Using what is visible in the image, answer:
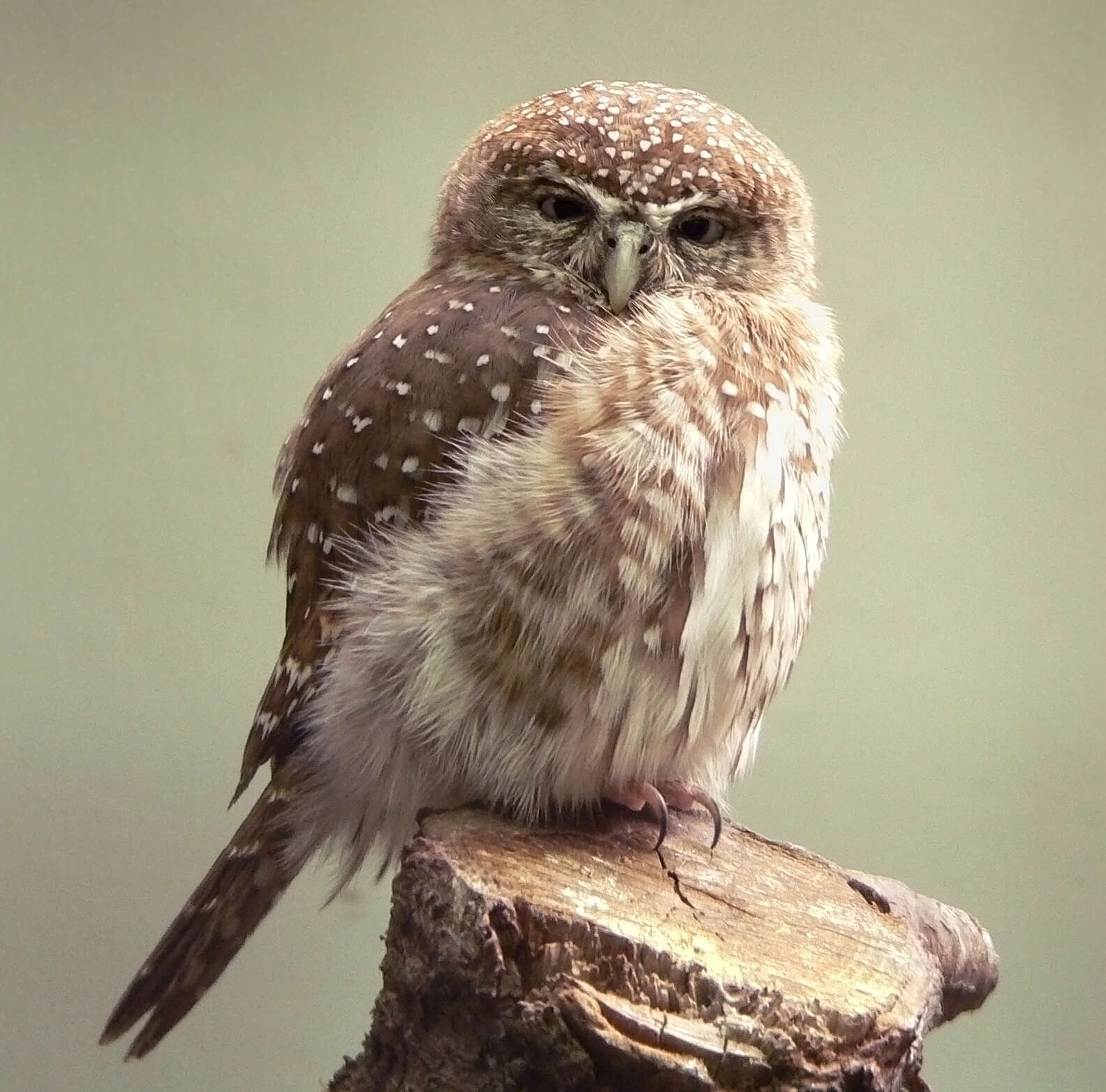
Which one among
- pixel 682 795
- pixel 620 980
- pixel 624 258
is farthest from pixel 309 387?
pixel 620 980

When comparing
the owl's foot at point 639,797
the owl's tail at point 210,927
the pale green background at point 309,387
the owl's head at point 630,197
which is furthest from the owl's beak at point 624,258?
the pale green background at point 309,387

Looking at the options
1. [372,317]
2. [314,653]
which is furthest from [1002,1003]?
[372,317]

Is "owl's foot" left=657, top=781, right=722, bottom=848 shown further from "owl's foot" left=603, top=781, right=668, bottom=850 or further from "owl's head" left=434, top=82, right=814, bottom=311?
"owl's head" left=434, top=82, right=814, bottom=311

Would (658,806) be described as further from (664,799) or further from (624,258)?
(624,258)

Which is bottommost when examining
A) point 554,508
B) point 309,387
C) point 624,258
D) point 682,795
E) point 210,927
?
point 210,927

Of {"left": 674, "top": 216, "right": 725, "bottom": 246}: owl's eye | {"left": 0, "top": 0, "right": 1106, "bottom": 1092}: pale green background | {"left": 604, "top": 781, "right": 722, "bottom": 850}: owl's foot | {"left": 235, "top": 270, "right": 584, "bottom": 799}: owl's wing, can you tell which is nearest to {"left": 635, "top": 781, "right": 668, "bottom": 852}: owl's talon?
{"left": 604, "top": 781, "right": 722, "bottom": 850}: owl's foot

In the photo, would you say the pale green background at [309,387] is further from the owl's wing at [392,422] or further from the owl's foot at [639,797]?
the owl's foot at [639,797]
